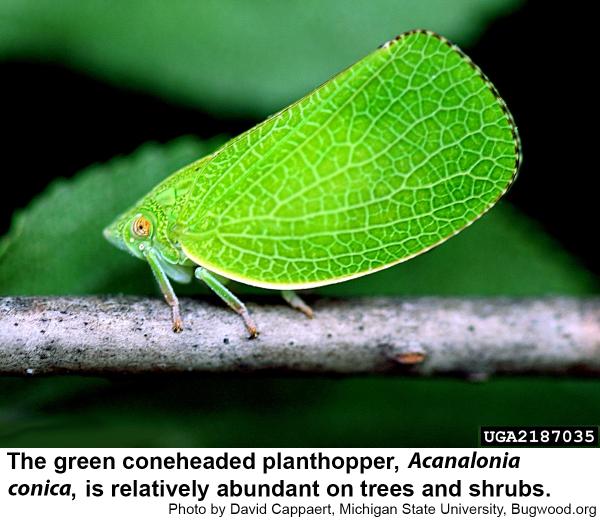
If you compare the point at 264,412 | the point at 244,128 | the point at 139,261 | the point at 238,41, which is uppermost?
the point at 238,41

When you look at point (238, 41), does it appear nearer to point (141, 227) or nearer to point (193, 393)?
point (141, 227)

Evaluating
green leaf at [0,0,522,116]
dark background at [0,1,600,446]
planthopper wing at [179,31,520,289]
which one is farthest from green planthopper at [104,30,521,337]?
green leaf at [0,0,522,116]

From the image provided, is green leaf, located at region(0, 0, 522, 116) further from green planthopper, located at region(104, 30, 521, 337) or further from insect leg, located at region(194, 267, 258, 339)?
insect leg, located at region(194, 267, 258, 339)

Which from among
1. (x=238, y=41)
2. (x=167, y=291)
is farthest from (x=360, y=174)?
(x=238, y=41)

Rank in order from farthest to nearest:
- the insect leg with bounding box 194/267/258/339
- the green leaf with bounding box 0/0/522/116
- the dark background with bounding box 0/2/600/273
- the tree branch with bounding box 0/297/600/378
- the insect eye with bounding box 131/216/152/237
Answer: the dark background with bounding box 0/2/600/273 → the green leaf with bounding box 0/0/522/116 → the insect eye with bounding box 131/216/152/237 → the insect leg with bounding box 194/267/258/339 → the tree branch with bounding box 0/297/600/378

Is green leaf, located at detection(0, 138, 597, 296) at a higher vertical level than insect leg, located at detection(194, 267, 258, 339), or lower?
higher

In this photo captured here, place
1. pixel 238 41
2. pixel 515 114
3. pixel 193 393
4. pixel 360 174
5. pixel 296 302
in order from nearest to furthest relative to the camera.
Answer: pixel 360 174 → pixel 296 302 → pixel 193 393 → pixel 238 41 → pixel 515 114

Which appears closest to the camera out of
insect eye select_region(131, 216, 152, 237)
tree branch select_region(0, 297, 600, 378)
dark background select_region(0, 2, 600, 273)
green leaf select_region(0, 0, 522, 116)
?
tree branch select_region(0, 297, 600, 378)
